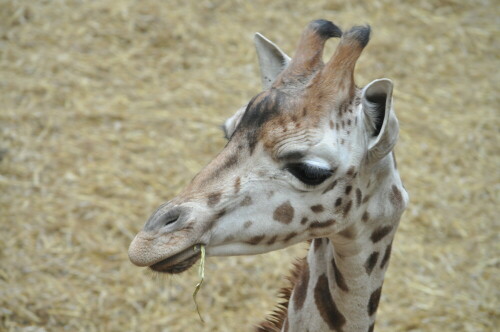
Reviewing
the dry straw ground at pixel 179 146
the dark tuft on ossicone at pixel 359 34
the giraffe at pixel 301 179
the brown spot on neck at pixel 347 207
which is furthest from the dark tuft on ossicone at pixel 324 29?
the dry straw ground at pixel 179 146

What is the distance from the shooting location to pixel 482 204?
6004 mm

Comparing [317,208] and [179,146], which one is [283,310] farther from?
[179,146]

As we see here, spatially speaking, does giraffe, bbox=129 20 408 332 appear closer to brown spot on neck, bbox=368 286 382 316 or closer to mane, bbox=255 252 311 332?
brown spot on neck, bbox=368 286 382 316

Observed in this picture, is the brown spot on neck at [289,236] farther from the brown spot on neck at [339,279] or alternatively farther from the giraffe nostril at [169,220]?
the giraffe nostril at [169,220]

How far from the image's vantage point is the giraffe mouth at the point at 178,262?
233 cm

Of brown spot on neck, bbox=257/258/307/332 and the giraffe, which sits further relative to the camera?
brown spot on neck, bbox=257/258/307/332

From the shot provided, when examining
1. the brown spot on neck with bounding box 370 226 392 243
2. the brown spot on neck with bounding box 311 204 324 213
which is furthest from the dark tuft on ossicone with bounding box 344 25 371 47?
the brown spot on neck with bounding box 370 226 392 243

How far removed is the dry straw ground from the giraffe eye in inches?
109

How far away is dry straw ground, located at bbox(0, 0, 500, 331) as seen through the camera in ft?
16.3

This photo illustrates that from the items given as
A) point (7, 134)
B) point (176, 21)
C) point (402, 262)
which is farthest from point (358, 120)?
point (176, 21)

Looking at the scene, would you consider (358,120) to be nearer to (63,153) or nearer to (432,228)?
(432,228)

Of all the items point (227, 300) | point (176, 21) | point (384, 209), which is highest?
point (384, 209)

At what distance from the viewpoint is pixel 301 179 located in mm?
2408

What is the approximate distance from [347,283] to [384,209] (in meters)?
0.37
